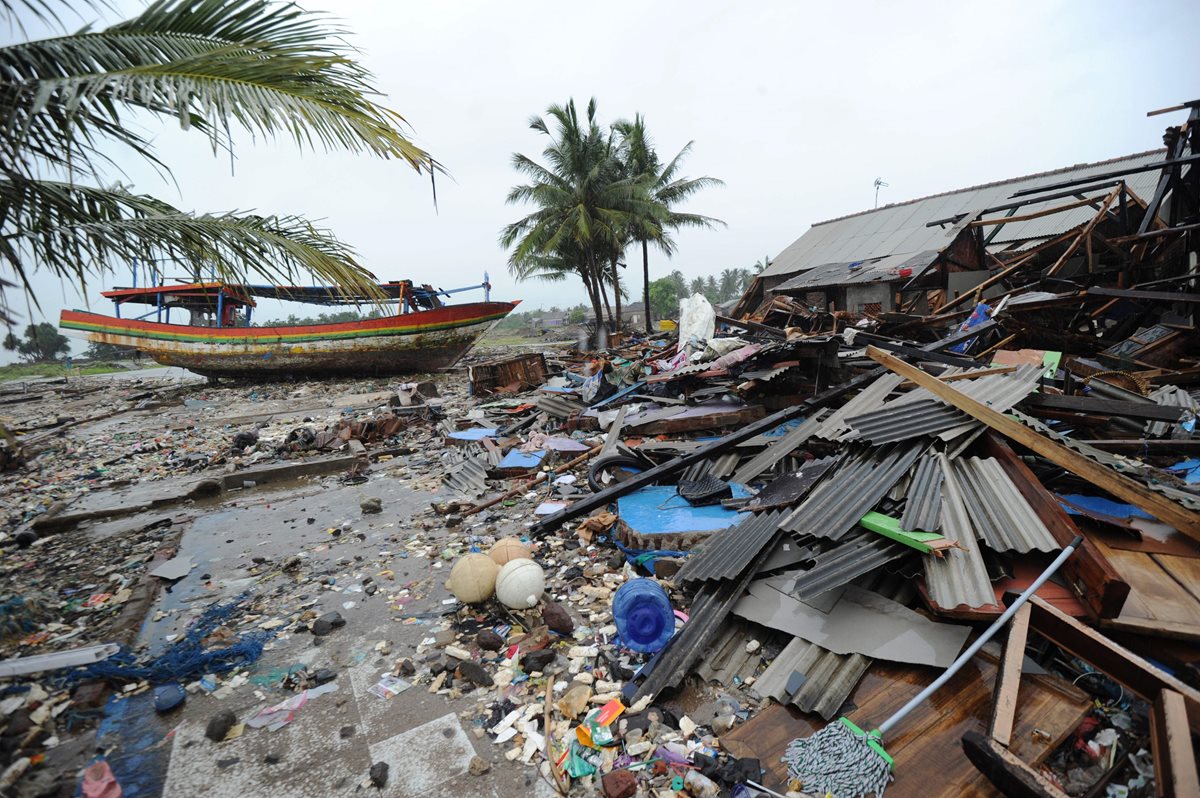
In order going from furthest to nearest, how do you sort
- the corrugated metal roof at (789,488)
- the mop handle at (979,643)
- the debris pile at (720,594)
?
the corrugated metal roof at (789,488) < the debris pile at (720,594) < the mop handle at (979,643)

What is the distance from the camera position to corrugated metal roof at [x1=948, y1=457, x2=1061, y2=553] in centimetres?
242

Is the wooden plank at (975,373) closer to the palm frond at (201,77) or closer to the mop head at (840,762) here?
the mop head at (840,762)

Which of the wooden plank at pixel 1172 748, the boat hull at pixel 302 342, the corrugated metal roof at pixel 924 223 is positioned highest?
the corrugated metal roof at pixel 924 223

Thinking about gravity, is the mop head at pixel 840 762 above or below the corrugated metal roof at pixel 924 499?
below

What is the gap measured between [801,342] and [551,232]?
600 inches

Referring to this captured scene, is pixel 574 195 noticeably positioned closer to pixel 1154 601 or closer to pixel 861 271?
pixel 861 271

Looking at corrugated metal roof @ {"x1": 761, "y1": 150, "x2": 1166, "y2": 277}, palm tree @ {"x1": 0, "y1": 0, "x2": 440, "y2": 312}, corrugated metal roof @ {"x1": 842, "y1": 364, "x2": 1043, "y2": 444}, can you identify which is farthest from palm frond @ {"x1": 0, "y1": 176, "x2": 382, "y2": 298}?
corrugated metal roof @ {"x1": 761, "y1": 150, "x2": 1166, "y2": 277}

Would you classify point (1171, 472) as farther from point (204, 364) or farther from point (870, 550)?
point (204, 364)

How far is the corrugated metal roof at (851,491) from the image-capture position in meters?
2.87

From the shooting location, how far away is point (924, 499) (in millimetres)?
2857

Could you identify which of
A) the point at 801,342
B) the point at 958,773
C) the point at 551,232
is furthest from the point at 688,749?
the point at 551,232

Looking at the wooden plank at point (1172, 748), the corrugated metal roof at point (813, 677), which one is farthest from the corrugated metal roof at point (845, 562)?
the wooden plank at point (1172, 748)

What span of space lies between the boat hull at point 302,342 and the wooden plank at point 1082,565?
1565 cm

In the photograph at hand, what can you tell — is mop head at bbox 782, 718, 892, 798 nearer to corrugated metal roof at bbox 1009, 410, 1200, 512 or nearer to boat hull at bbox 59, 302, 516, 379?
corrugated metal roof at bbox 1009, 410, 1200, 512
